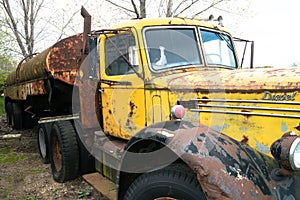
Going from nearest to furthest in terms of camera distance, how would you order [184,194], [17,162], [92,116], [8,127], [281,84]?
[184,194], [281,84], [92,116], [17,162], [8,127]

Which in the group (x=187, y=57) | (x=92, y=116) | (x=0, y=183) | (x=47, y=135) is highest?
→ (x=187, y=57)

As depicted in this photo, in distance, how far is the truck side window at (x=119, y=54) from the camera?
3.48 meters

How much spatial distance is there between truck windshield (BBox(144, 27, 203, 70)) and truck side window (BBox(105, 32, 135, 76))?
0.82ft

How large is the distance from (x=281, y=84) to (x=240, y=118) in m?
0.46

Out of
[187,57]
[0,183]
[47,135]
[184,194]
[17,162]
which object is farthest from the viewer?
[17,162]

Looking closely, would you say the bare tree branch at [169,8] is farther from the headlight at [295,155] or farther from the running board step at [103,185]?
the headlight at [295,155]

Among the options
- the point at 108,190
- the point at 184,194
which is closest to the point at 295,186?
the point at 184,194

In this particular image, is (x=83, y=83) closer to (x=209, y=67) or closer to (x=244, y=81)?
(x=209, y=67)

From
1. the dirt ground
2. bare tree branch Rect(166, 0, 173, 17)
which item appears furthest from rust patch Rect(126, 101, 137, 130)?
bare tree branch Rect(166, 0, 173, 17)

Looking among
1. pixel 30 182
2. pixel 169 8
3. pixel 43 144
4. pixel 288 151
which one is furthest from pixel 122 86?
pixel 169 8

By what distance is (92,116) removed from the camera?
171 inches

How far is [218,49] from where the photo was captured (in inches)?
148

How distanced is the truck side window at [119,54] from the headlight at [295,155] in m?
1.97

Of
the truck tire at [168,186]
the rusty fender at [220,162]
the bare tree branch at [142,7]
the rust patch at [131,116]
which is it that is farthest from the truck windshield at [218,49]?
the bare tree branch at [142,7]
